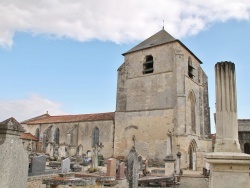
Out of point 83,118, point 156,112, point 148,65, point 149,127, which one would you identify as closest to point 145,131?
point 149,127

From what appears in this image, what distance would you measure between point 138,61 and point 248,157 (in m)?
27.0

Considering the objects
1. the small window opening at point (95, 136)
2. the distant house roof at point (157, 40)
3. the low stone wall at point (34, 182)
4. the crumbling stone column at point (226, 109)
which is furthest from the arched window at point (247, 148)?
the crumbling stone column at point (226, 109)

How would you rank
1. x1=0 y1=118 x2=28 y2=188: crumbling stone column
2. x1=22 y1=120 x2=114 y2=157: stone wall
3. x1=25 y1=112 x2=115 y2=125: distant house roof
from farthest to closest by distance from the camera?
1. x1=25 y1=112 x2=115 y2=125: distant house roof
2. x1=22 y1=120 x2=114 y2=157: stone wall
3. x1=0 y1=118 x2=28 y2=188: crumbling stone column

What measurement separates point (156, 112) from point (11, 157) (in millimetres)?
24194

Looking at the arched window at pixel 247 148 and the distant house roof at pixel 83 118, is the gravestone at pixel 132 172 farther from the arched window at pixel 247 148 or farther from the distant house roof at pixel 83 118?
the arched window at pixel 247 148

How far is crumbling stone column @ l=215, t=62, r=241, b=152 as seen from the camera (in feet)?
12.7

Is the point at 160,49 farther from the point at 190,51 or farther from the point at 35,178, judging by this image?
the point at 35,178

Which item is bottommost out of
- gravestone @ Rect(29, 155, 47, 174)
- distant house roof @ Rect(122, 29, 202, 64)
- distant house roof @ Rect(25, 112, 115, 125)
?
gravestone @ Rect(29, 155, 47, 174)

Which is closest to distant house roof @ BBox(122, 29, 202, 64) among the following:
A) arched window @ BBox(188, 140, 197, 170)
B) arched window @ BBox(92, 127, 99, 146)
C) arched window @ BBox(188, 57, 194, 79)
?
arched window @ BBox(188, 57, 194, 79)

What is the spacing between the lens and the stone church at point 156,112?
25734 millimetres

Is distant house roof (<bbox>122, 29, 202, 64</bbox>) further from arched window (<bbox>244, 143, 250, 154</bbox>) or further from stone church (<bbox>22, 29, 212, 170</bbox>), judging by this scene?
arched window (<bbox>244, 143, 250, 154</bbox>)

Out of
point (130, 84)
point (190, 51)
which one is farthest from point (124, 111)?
point (190, 51)

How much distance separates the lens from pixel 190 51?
96.8 feet

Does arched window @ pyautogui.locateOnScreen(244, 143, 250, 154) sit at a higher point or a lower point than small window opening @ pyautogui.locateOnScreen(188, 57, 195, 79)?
lower
